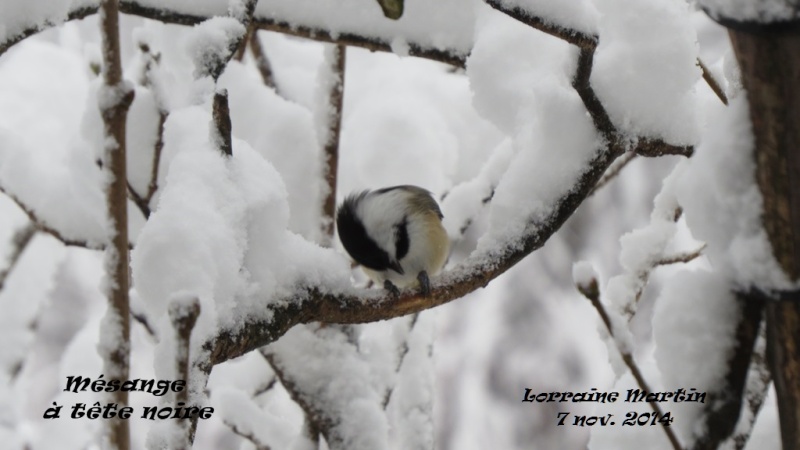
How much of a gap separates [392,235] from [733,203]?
765mm

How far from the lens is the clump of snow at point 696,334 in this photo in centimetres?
50

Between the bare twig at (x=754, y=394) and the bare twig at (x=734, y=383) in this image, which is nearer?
the bare twig at (x=734, y=383)

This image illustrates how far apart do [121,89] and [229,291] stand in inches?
6.9

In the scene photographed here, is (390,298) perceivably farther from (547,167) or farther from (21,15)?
(21,15)

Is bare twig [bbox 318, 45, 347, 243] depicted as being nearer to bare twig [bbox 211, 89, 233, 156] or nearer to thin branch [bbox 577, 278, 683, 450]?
bare twig [bbox 211, 89, 233, 156]

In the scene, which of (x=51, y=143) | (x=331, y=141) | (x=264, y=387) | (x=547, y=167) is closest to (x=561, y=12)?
(x=547, y=167)

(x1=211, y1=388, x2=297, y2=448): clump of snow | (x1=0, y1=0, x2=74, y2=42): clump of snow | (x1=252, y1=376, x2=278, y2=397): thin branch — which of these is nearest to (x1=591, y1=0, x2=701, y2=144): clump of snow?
(x1=0, y1=0, x2=74, y2=42): clump of snow

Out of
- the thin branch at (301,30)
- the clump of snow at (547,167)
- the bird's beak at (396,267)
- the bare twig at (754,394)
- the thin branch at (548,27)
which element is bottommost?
the bird's beak at (396,267)

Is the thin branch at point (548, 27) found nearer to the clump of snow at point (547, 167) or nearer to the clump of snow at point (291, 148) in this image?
the clump of snow at point (547, 167)

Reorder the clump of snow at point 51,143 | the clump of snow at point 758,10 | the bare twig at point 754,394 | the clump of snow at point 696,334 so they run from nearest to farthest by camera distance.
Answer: the clump of snow at point 758,10, the clump of snow at point 696,334, the bare twig at point 754,394, the clump of snow at point 51,143

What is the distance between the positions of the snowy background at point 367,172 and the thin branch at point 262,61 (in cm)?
13

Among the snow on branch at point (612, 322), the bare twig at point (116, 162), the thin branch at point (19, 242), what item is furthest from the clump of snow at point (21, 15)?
the thin branch at point (19, 242)

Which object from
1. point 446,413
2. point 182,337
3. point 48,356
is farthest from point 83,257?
point 182,337

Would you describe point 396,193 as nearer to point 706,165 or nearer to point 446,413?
point 706,165
